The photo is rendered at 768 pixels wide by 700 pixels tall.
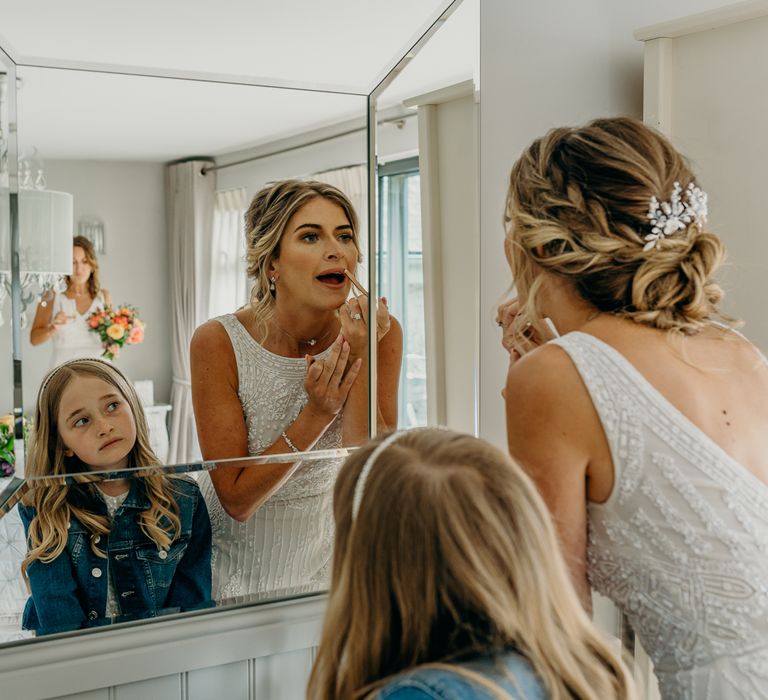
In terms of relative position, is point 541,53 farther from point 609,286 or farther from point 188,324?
point 188,324

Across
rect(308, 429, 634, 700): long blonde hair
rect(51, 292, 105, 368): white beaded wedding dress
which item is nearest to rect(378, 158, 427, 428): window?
rect(51, 292, 105, 368): white beaded wedding dress

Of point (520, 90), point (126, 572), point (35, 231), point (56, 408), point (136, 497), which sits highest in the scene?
point (520, 90)

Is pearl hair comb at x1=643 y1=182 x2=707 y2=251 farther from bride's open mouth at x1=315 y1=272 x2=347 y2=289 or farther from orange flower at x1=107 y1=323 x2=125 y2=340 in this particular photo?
orange flower at x1=107 y1=323 x2=125 y2=340

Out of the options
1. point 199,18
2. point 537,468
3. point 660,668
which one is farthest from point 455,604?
point 199,18

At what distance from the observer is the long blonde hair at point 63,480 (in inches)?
40.0

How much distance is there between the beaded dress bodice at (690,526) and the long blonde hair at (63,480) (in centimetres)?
54

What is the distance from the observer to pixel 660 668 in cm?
103

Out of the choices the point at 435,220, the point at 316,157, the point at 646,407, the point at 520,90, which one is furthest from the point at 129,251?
the point at 520,90

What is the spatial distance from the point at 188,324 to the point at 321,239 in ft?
0.76

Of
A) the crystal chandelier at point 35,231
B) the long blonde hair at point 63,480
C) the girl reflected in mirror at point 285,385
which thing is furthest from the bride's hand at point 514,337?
the crystal chandelier at point 35,231

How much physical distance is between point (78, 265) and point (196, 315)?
0.51 ft

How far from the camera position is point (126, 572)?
1127 millimetres

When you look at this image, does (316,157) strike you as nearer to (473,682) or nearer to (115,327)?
(115,327)

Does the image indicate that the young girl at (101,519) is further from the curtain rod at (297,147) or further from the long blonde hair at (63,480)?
the curtain rod at (297,147)
